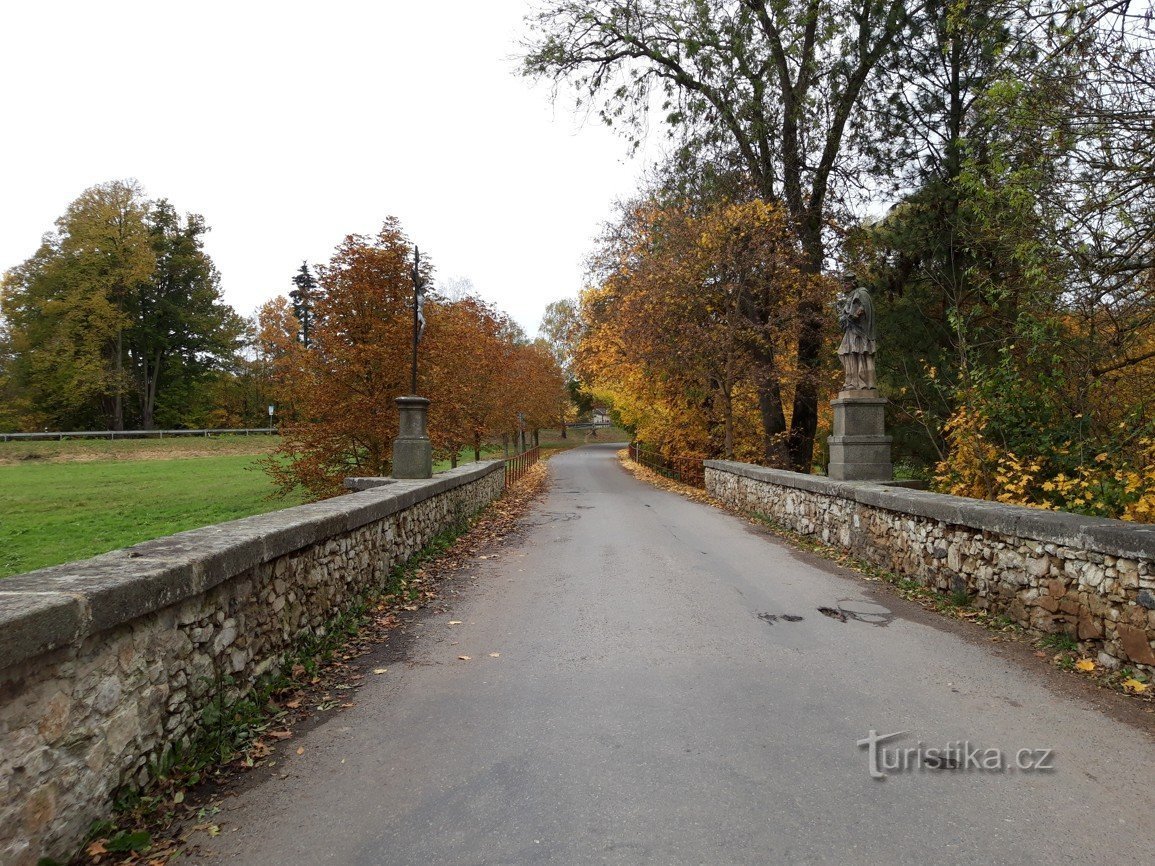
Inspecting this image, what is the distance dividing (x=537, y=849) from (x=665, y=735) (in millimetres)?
1108

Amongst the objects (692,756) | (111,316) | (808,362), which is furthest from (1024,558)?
(111,316)

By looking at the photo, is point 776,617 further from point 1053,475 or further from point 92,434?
point 92,434

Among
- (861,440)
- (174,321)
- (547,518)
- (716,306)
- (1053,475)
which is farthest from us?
(174,321)

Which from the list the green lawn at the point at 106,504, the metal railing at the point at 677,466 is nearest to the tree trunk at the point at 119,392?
the green lawn at the point at 106,504

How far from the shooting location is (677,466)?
24.1 meters

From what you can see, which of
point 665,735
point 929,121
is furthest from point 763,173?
point 665,735

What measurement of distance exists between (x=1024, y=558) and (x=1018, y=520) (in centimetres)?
30

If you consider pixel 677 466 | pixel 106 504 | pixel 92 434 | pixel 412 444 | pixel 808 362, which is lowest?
pixel 106 504

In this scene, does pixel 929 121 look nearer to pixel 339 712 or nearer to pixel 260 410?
pixel 339 712

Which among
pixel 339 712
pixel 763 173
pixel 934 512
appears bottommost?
pixel 339 712

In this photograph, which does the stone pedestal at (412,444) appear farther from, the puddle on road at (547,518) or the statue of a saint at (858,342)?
the statue of a saint at (858,342)

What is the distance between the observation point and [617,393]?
27359 millimetres

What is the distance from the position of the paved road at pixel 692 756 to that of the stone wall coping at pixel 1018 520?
0.92 meters

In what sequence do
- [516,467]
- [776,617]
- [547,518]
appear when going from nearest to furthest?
[776,617]
[547,518]
[516,467]
